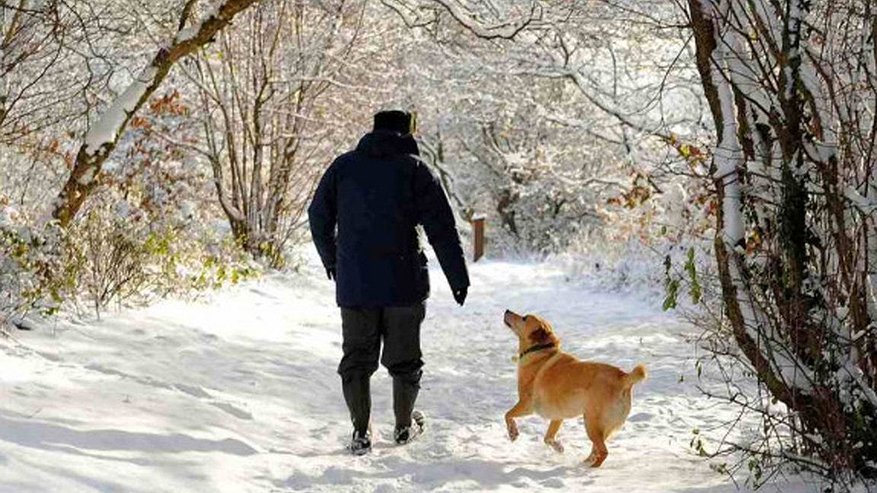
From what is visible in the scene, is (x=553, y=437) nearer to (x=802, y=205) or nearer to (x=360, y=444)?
(x=360, y=444)

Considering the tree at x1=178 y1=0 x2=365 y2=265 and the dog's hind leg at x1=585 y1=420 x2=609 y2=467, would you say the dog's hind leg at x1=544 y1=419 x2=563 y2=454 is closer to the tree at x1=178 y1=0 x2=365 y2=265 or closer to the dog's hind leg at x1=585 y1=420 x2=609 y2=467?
the dog's hind leg at x1=585 y1=420 x2=609 y2=467

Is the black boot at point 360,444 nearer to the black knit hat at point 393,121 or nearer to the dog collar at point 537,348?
the dog collar at point 537,348

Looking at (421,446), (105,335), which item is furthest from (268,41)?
(421,446)

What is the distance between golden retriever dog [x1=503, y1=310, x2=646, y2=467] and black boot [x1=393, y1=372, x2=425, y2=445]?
1.84ft

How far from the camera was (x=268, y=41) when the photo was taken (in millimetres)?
13625

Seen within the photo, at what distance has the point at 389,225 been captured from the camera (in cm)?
471

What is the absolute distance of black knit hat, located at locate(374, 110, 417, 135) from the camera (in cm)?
481

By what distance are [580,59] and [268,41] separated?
4.81 metres

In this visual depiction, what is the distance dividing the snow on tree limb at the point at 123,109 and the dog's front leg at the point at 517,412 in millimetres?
3841

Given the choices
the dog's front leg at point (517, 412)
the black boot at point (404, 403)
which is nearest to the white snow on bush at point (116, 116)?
the black boot at point (404, 403)

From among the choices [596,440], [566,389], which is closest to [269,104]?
[566,389]

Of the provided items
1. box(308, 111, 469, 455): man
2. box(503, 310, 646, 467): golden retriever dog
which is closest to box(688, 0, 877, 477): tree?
box(503, 310, 646, 467): golden retriever dog

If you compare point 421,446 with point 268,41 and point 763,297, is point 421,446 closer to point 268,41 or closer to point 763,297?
point 763,297

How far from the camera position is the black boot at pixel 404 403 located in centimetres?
483
